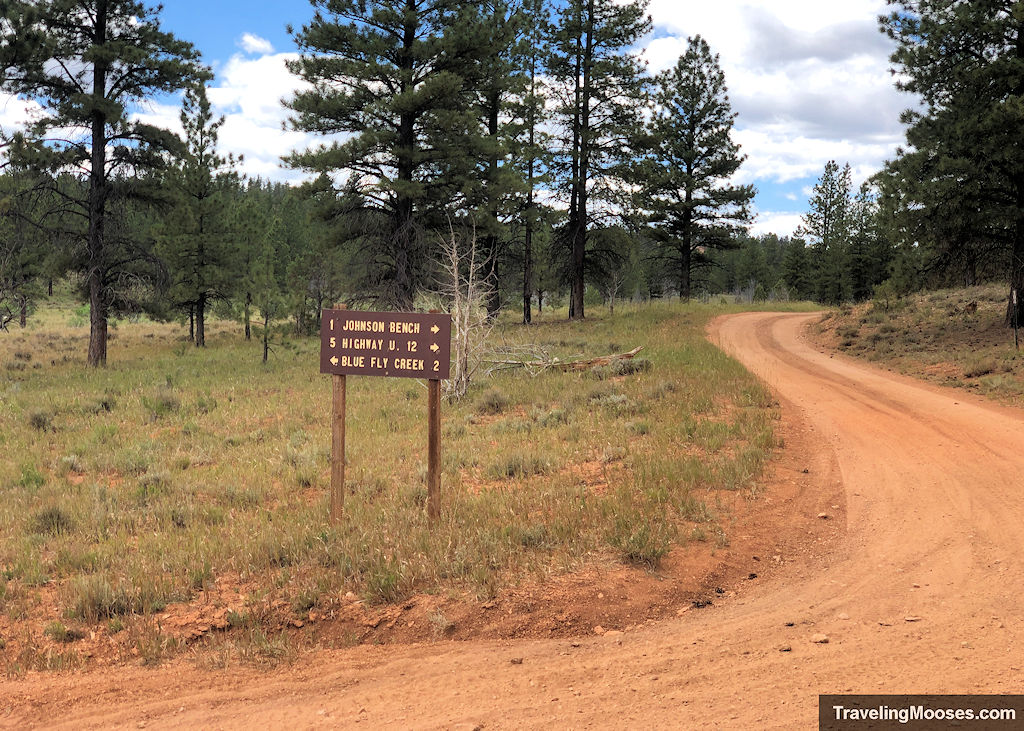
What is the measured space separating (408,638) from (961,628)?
387 cm

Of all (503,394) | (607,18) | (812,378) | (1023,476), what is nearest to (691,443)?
(1023,476)

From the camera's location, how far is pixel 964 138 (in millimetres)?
16234

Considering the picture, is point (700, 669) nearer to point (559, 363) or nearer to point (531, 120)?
point (559, 363)

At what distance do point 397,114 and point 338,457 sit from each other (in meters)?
16.1

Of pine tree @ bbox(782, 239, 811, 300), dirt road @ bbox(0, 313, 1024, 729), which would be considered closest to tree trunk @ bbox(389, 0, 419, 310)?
dirt road @ bbox(0, 313, 1024, 729)

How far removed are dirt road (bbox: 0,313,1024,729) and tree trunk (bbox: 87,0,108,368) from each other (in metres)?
20.7

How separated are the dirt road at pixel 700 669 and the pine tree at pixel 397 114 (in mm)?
16512

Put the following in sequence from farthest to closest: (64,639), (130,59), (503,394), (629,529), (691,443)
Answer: (130,59), (503,394), (691,443), (629,529), (64,639)

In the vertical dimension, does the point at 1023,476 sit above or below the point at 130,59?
below

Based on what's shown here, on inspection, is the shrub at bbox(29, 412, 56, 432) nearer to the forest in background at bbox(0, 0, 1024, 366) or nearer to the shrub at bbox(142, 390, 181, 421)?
the shrub at bbox(142, 390, 181, 421)

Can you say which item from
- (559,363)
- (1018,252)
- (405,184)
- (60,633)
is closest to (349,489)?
(60,633)

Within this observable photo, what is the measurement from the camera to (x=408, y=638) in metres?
4.70

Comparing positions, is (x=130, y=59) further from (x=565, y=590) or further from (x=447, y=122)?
(x=565, y=590)

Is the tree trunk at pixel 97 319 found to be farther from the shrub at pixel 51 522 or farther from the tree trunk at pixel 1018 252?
the tree trunk at pixel 1018 252
